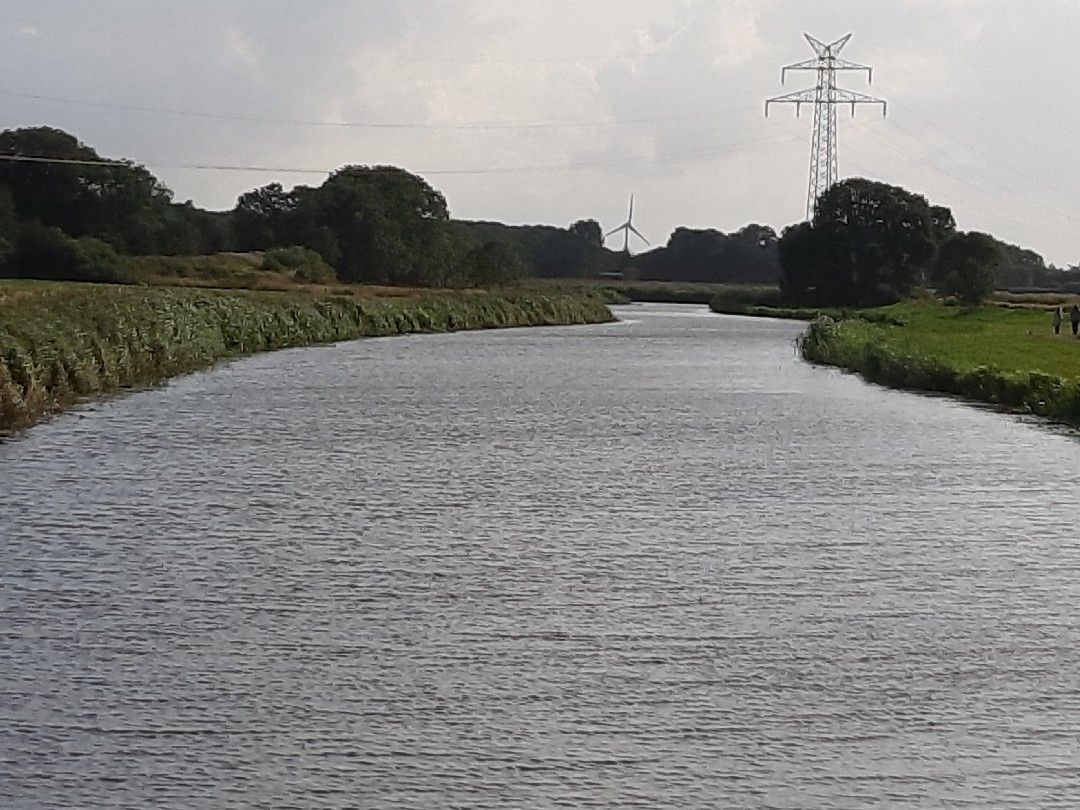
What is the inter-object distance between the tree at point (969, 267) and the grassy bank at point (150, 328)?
77.7ft

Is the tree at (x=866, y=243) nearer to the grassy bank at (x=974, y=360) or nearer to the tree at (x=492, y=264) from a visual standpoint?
the tree at (x=492, y=264)

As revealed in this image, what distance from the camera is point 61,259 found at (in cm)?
7312

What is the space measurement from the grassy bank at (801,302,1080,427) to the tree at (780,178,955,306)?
124 feet

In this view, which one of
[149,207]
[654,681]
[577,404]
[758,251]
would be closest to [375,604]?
[654,681]

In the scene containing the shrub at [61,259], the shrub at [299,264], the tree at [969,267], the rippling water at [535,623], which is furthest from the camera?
the tree at [969,267]

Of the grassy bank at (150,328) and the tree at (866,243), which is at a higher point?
the tree at (866,243)

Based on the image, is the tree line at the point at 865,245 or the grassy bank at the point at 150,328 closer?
the grassy bank at the point at 150,328

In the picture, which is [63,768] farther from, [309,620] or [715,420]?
[715,420]

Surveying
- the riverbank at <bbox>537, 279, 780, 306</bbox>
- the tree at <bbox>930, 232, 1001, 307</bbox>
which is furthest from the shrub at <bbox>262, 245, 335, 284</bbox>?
the riverbank at <bbox>537, 279, 780, 306</bbox>

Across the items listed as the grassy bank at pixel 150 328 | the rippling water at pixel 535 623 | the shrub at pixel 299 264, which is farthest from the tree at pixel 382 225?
the rippling water at pixel 535 623

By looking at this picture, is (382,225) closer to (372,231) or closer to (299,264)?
(372,231)

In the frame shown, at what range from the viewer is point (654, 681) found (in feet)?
26.9

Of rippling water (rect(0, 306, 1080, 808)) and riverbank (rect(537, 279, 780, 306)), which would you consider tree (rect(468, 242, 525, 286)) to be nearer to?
riverbank (rect(537, 279, 780, 306))

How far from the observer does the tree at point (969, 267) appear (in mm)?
83000
